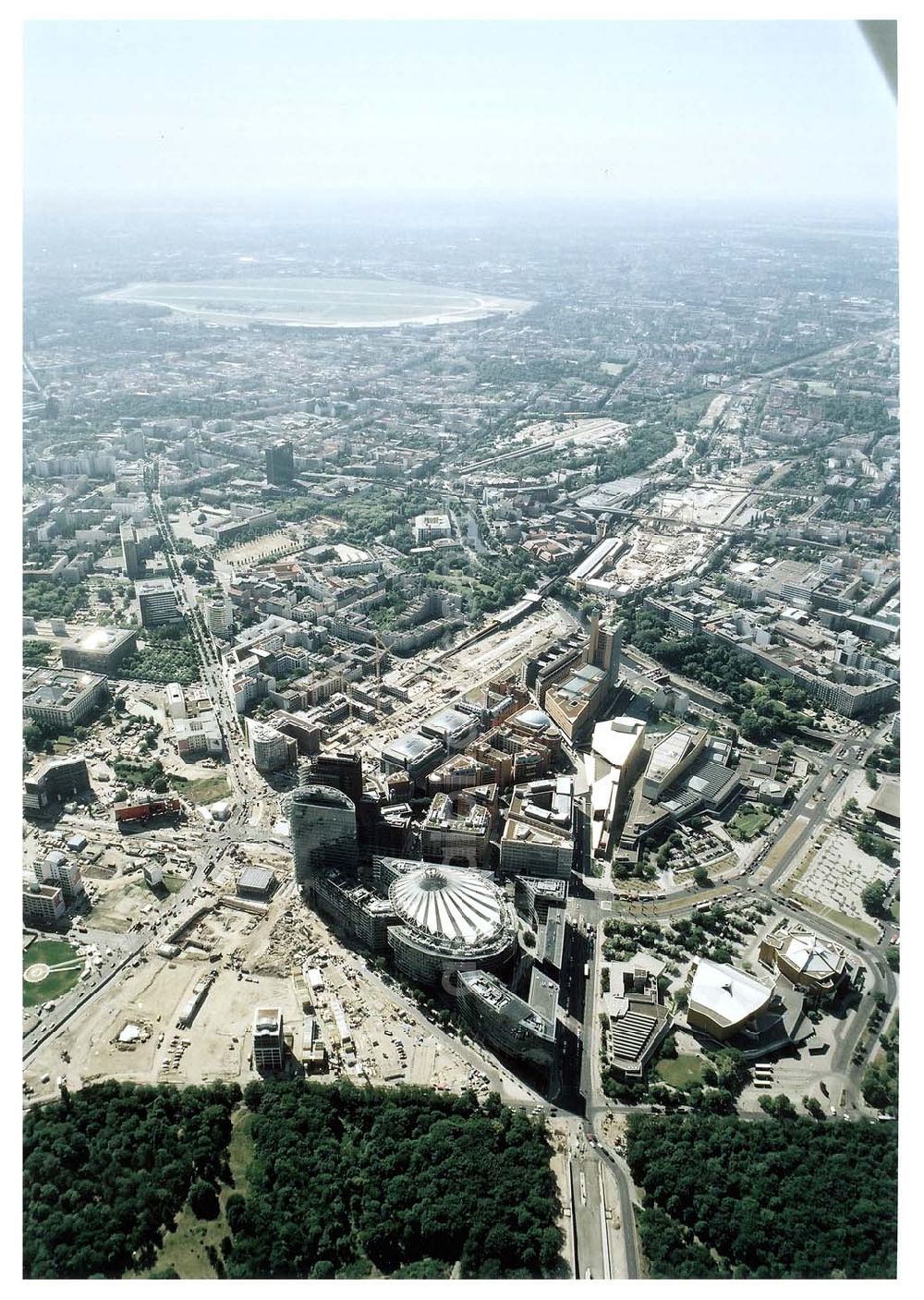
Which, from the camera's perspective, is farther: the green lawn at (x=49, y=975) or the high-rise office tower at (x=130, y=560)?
the high-rise office tower at (x=130, y=560)

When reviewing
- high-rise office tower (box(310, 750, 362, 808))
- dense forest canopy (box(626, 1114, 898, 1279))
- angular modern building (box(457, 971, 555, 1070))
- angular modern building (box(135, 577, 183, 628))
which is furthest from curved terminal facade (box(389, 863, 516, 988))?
angular modern building (box(135, 577, 183, 628))

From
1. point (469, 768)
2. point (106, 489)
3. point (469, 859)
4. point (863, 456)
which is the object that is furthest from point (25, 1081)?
point (863, 456)

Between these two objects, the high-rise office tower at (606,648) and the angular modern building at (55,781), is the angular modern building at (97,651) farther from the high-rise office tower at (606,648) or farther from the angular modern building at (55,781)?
the high-rise office tower at (606,648)

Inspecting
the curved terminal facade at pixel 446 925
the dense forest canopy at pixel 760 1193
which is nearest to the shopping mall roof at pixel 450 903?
the curved terminal facade at pixel 446 925

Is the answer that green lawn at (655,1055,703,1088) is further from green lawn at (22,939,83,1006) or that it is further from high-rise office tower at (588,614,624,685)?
high-rise office tower at (588,614,624,685)

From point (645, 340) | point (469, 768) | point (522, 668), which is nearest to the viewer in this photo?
point (469, 768)

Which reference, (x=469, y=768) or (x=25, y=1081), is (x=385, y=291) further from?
(x=25, y=1081)
